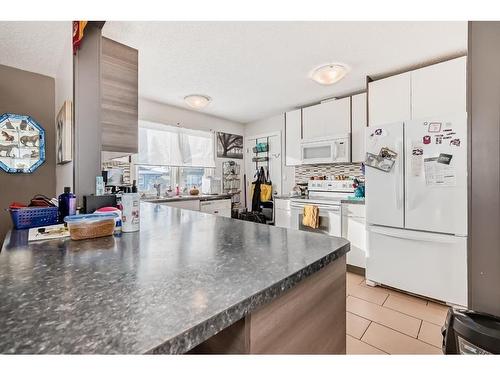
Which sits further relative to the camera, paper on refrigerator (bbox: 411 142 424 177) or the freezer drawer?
paper on refrigerator (bbox: 411 142 424 177)

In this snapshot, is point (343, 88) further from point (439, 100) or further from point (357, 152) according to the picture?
point (439, 100)

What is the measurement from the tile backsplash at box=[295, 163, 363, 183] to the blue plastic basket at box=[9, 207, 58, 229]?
350cm

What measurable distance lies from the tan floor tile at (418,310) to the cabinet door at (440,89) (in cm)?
184

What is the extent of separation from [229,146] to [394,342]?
409 cm

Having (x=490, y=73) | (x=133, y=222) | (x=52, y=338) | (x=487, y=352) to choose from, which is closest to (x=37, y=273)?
(x=52, y=338)

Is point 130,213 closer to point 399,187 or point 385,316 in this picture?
point 385,316

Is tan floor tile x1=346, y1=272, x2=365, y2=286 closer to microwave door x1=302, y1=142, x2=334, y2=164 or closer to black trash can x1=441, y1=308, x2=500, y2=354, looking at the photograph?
microwave door x1=302, y1=142, x2=334, y2=164

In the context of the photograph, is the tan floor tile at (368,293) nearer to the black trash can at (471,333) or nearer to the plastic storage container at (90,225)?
the black trash can at (471,333)

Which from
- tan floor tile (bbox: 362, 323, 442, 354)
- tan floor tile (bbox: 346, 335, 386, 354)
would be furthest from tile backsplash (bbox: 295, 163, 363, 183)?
tan floor tile (bbox: 346, 335, 386, 354)

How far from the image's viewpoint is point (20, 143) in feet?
8.80

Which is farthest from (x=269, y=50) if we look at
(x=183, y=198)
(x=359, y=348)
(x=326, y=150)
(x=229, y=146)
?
(x=229, y=146)

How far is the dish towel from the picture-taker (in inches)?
124

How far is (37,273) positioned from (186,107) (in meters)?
3.86

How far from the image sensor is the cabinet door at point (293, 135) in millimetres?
3936
